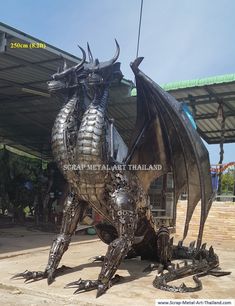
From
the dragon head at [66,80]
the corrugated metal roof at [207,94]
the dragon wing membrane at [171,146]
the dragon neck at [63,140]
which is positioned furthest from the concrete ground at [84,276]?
the corrugated metal roof at [207,94]

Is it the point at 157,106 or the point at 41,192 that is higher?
the point at 157,106

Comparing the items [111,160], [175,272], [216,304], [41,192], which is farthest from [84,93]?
[41,192]

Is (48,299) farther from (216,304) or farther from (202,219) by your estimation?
(202,219)

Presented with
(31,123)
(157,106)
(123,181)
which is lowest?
(123,181)

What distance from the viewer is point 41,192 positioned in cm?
1501

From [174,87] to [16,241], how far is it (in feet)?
18.6

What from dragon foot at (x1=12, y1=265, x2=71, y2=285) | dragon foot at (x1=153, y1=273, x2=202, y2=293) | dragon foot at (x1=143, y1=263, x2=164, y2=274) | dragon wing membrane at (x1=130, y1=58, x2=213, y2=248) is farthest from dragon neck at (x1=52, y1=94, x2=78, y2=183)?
dragon foot at (x1=143, y1=263, x2=164, y2=274)

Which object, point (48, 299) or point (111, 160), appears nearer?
point (48, 299)

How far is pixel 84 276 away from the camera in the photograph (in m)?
5.46

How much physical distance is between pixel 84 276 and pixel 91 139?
1.90 m

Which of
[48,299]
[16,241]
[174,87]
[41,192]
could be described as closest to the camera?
[48,299]

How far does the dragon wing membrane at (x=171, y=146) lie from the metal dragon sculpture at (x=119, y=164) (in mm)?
13

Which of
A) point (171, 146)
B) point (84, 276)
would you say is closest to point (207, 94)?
point (171, 146)

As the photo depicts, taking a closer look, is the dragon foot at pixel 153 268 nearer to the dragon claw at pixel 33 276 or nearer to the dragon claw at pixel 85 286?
the dragon claw at pixel 85 286
